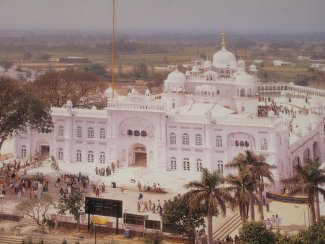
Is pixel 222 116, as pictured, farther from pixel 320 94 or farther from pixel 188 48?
pixel 188 48

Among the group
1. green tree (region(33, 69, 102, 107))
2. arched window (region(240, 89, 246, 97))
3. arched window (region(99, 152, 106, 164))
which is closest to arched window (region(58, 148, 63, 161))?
arched window (region(99, 152, 106, 164))

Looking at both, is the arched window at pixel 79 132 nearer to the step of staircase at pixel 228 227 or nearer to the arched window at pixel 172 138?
the arched window at pixel 172 138

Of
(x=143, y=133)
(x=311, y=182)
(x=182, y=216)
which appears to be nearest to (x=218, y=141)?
(x=143, y=133)

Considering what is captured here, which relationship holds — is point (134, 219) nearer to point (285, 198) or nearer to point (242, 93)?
point (285, 198)

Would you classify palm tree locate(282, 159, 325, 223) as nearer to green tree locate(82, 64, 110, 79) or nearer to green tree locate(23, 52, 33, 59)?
green tree locate(82, 64, 110, 79)

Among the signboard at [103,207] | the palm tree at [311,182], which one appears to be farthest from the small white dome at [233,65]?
the signboard at [103,207]
